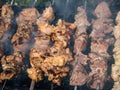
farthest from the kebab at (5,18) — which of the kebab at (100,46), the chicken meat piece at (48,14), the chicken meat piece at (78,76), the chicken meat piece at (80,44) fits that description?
the kebab at (100,46)

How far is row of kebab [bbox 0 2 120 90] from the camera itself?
567cm

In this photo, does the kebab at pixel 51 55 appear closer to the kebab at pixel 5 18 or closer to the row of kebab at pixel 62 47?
the row of kebab at pixel 62 47

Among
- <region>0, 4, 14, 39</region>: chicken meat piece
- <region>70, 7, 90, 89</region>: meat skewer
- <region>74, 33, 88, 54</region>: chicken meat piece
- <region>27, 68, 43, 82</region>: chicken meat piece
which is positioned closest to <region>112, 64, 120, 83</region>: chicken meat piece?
<region>70, 7, 90, 89</region>: meat skewer

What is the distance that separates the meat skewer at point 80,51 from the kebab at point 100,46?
17cm

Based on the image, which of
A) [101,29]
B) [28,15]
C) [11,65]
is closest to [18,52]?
[11,65]

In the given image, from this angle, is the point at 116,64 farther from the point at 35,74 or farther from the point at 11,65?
the point at 11,65

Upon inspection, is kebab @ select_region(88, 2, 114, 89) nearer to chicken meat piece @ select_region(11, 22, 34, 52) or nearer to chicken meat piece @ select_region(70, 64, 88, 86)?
chicken meat piece @ select_region(70, 64, 88, 86)

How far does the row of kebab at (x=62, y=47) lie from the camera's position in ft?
18.6

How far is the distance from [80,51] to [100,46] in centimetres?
48

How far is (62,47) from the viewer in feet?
20.3

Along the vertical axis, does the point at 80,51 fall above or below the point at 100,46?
below

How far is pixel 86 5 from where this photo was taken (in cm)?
805

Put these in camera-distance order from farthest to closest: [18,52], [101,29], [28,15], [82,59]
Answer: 1. [28,15]
2. [101,29]
3. [18,52]
4. [82,59]

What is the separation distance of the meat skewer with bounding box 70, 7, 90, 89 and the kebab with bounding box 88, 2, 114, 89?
6.5 inches
